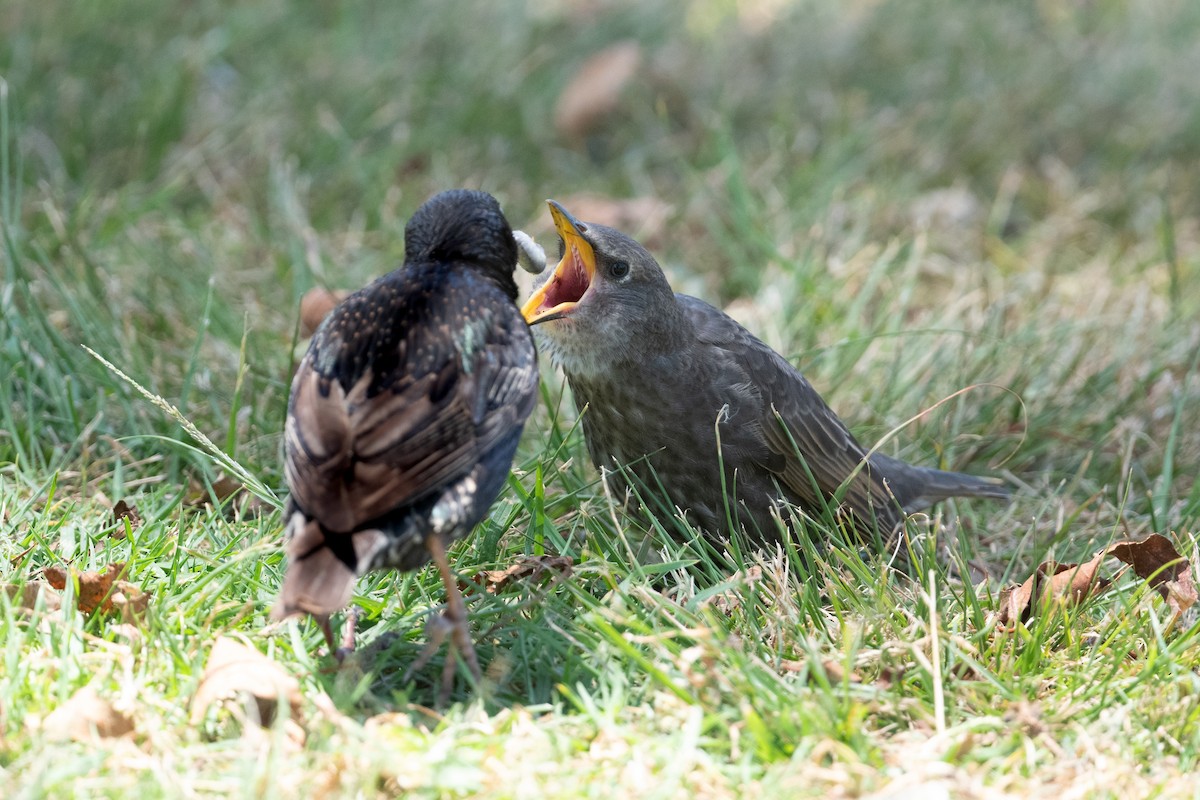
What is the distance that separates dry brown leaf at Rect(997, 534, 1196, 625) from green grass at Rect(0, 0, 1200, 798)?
0.22 feet

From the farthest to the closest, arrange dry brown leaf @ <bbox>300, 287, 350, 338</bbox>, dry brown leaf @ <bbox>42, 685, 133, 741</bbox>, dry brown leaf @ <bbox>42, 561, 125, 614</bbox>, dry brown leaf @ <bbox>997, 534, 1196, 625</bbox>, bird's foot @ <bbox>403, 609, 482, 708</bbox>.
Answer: dry brown leaf @ <bbox>300, 287, 350, 338</bbox>
dry brown leaf @ <bbox>997, 534, 1196, 625</bbox>
dry brown leaf @ <bbox>42, 561, 125, 614</bbox>
bird's foot @ <bbox>403, 609, 482, 708</bbox>
dry brown leaf @ <bbox>42, 685, 133, 741</bbox>

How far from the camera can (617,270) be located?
3.97 metres

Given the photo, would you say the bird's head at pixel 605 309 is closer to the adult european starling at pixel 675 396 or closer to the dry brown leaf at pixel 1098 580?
the adult european starling at pixel 675 396

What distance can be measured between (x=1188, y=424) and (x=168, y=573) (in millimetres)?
3497

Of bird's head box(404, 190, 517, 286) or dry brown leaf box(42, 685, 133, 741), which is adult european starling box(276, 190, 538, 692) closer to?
bird's head box(404, 190, 517, 286)

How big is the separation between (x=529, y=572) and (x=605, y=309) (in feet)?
2.78

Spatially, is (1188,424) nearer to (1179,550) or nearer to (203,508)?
(1179,550)

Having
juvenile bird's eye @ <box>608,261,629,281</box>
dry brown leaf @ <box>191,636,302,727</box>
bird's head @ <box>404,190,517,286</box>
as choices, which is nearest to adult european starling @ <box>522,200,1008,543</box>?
juvenile bird's eye @ <box>608,261,629,281</box>

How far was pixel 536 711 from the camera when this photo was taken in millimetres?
2867

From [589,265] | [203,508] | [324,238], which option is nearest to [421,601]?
[203,508]

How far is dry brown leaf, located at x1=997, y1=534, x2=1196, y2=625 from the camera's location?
3301 mm

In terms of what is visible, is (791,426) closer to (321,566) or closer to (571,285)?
(571,285)

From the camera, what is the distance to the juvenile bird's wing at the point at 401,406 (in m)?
2.76

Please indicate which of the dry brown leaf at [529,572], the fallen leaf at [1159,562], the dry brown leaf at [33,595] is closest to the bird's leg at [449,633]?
the dry brown leaf at [529,572]
